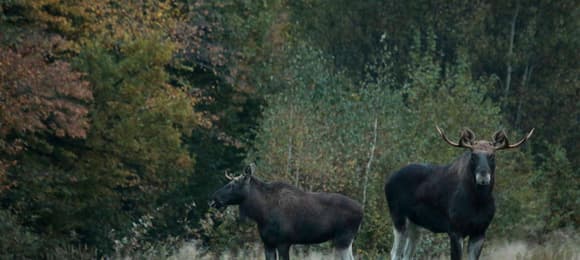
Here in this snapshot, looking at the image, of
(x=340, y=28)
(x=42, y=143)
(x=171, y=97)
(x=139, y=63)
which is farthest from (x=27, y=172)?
(x=340, y=28)

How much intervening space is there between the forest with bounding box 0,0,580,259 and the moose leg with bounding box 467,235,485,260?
6.67m

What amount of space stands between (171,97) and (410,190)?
47.6 feet

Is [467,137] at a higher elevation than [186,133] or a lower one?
→ higher

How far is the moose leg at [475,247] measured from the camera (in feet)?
57.5

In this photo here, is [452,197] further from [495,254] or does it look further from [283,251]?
[495,254]

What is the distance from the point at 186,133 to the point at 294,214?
14.7m

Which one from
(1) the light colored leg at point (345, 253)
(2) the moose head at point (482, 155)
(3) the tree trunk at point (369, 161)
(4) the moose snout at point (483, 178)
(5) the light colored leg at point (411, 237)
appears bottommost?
(3) the tree trunk at point (369, 161)

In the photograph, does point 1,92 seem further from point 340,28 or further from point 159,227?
point 340,28

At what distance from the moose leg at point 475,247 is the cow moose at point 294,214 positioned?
234 cm

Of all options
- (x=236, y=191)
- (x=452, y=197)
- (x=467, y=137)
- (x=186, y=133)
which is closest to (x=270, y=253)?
(x=236, y=191)

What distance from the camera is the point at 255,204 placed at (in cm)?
1972

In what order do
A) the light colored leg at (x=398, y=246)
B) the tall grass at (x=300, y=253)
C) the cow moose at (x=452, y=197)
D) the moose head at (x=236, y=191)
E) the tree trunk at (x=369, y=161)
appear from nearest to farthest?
the cow moose at (x=452, y=197)
the light colored leg at (x=398, y=246)
the moose head at (x=236, y=191)
the tall grass at (x=300, y=253)
the tree trunk at (x=369, y=161)

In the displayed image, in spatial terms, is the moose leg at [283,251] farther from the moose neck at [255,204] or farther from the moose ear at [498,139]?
the moose ear at [498,139]

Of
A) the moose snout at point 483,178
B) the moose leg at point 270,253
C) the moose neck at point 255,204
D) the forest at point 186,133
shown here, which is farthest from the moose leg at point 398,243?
the forest at point 186,133
